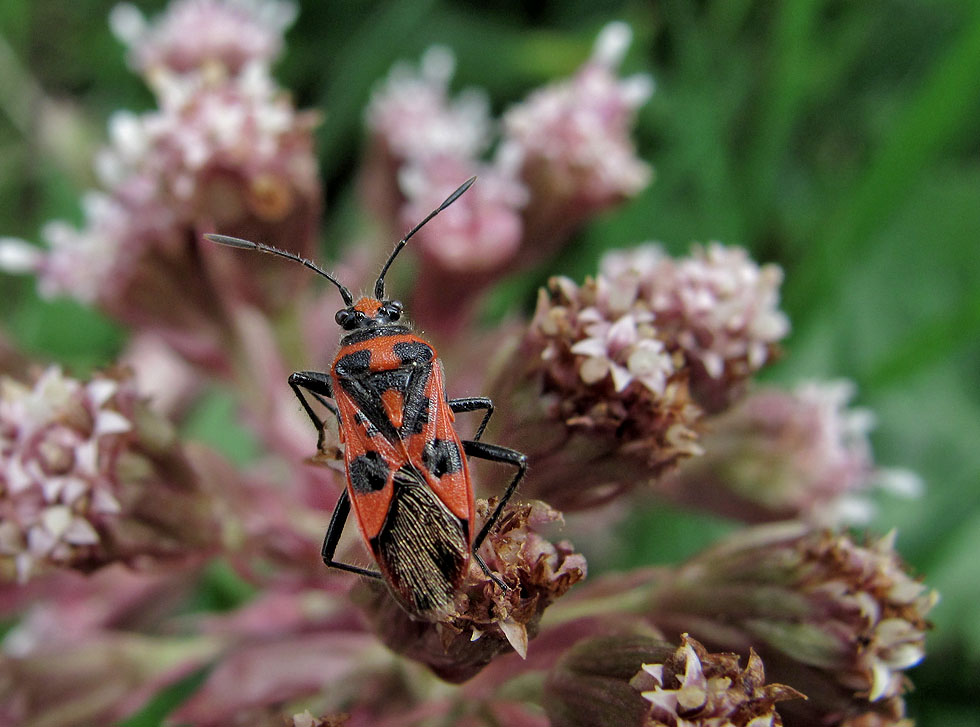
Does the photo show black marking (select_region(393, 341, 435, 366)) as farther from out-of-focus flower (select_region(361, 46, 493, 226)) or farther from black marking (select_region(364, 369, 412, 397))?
out-of-focus flower (select_region(361, 46, 493, 226))

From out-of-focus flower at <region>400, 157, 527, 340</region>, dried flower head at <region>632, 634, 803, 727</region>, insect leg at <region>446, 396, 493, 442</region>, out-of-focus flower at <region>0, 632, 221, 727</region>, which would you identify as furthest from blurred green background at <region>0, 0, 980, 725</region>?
insect leg at <region>446, 396, 493, 442</region>

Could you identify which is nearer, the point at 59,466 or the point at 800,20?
the point at 59,466

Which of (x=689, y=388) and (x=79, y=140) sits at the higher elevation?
(x=79, y=140)

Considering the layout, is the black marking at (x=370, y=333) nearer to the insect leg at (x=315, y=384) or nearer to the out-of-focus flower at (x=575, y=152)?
the insect leg at (x=315, y=384)

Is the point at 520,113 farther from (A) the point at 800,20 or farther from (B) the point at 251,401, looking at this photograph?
(B) the point at 251,401

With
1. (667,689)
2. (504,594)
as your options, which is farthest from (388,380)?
(667,689)

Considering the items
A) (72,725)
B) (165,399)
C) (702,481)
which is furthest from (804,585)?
(165,399)
